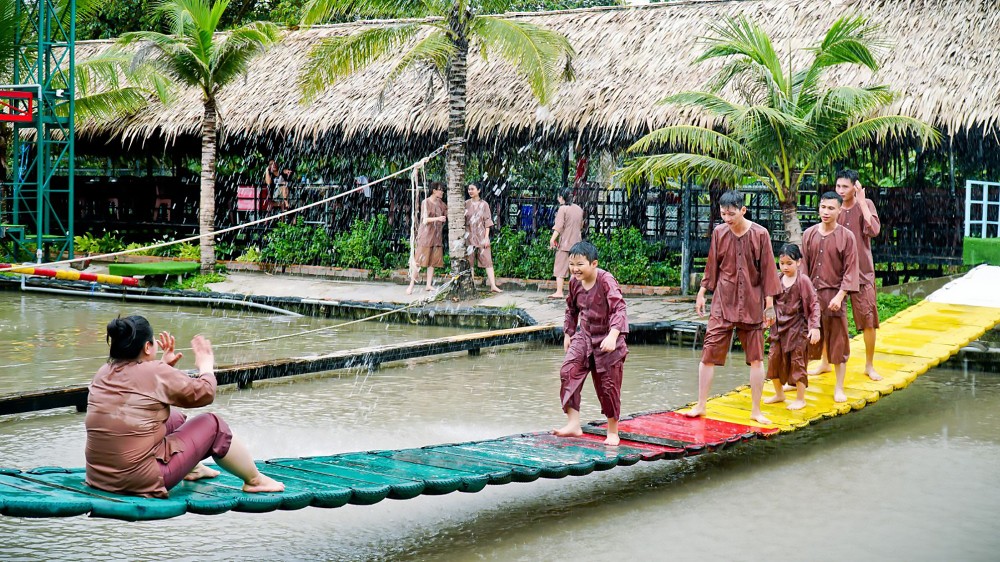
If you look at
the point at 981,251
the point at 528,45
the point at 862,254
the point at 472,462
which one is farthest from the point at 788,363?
the point at 528,45

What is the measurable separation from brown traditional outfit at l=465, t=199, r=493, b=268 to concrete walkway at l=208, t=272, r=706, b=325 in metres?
0.61

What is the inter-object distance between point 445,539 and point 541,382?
440cm

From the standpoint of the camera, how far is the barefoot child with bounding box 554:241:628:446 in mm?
6410

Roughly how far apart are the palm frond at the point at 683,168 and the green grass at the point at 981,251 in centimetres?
265

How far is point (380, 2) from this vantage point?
14.0 m

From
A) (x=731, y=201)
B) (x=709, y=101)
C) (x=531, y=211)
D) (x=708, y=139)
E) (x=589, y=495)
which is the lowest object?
(x=589, y=495)

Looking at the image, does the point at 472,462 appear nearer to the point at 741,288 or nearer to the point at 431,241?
the point at 741,288

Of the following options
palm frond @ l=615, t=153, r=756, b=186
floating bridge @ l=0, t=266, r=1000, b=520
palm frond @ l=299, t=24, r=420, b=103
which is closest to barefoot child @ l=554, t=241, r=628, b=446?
floating bridge @ l=0, t=266, r=1000, b=520

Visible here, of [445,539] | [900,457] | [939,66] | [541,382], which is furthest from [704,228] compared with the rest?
[445,539]

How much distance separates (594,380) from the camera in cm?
648

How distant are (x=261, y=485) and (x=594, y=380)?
235cm

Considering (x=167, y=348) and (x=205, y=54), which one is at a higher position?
(x=205, y=54)

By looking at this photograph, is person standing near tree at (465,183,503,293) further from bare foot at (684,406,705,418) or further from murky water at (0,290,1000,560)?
bare foot at (684,406,705,418)

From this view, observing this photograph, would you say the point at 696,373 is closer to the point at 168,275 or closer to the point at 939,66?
the point at 939,66
